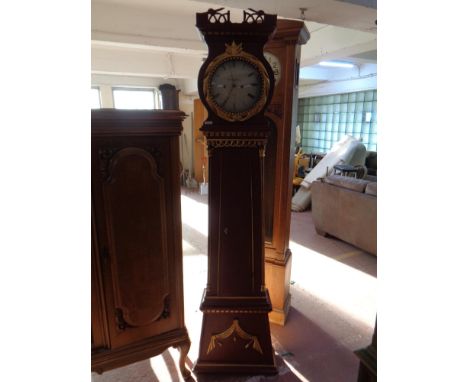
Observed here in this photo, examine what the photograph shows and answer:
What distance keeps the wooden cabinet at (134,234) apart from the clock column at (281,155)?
2.74 ft

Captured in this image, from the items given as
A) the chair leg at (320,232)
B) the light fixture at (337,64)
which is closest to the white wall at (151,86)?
the light fixture at (337,64)

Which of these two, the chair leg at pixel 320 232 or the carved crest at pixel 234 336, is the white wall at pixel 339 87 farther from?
the carved crest at pixel 234 336

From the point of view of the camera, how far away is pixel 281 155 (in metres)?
2.01

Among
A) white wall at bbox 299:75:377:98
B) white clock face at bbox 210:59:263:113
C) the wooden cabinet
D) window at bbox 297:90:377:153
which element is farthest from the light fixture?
the wooden cabinet

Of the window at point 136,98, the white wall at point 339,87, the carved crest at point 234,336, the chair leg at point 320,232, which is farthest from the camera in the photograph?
the window at point 136,98

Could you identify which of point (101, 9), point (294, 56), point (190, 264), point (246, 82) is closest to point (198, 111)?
point (101, 9)

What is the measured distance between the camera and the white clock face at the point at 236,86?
4.51ft

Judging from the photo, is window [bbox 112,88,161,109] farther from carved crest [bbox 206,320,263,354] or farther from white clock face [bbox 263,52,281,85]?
carved crest [bbox 206,320,263,354]

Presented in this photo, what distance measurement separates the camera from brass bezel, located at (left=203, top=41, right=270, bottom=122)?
1349 millimetres

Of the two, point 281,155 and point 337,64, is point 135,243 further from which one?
point 337,64

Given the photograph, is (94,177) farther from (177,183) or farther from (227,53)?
(227,53)

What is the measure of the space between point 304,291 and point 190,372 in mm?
1262

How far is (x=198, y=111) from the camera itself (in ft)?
21.5

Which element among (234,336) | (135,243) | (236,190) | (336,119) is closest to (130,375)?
(234,336)
